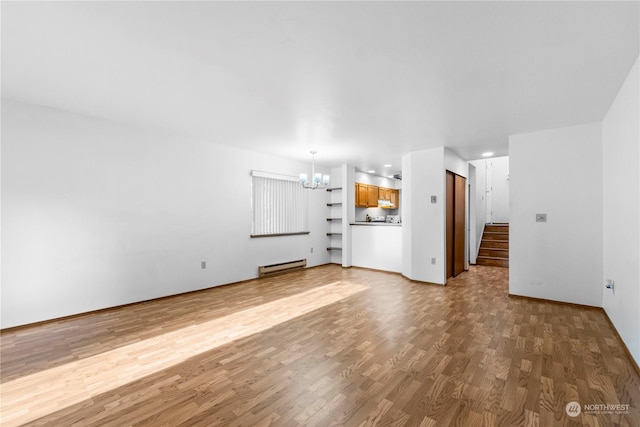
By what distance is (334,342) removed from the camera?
2744 millimetres

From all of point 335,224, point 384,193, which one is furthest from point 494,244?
point 335,224

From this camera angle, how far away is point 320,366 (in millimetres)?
2309

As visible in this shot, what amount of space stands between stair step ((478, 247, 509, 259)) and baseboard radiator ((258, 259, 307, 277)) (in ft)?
15.7

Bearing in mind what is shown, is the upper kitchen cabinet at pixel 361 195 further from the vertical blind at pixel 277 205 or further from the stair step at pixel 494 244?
the stair step at pixel 494 244

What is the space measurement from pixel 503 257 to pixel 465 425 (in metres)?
6.44

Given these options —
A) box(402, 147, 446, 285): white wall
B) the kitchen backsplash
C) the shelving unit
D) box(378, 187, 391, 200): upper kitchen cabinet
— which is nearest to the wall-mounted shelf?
the shelving unit

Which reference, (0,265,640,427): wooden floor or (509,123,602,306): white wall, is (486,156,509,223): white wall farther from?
(0,265,640,427): wooden floor

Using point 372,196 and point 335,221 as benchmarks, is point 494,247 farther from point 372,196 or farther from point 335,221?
point 335,221

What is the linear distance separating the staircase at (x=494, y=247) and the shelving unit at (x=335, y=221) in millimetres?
3656

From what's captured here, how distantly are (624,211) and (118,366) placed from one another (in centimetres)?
487

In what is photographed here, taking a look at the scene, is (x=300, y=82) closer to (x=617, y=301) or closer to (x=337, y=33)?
(x=337, y=33)

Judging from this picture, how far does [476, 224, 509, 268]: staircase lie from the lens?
6871 mm

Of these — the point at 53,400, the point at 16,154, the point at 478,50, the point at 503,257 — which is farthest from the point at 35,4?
the point at 503,257

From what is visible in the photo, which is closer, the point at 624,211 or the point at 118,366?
the point at 118,366
